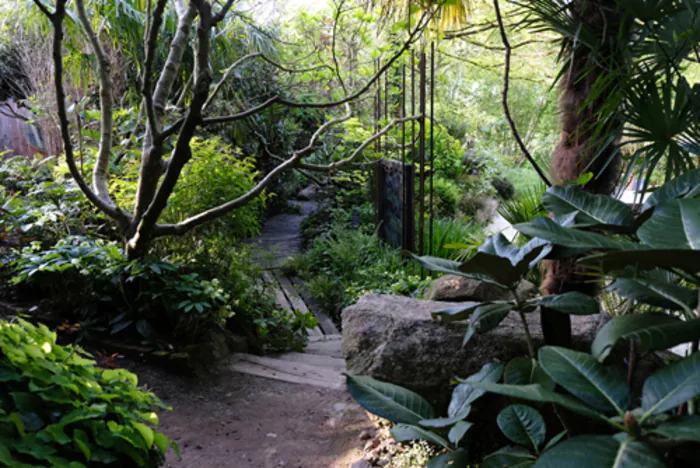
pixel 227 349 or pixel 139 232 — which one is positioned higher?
pixel 139 232

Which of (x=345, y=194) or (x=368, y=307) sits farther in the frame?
(x=345, y=194)

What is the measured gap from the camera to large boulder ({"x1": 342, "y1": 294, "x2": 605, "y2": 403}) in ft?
6.73

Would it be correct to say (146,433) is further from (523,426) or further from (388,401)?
(523,426)

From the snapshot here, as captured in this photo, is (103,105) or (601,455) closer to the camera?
(601,455)

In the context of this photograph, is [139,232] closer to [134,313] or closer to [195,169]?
[134,313]

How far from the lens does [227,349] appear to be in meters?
3.43

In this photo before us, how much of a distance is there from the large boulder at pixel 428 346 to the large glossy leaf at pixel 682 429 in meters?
1.31

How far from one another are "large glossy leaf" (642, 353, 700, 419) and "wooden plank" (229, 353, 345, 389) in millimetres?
2294

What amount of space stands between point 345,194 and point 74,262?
18.6 ft

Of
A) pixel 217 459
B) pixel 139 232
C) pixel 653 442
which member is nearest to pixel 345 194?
pixel 139 232

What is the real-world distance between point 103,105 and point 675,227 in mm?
3184

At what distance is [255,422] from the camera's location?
2.57 meters

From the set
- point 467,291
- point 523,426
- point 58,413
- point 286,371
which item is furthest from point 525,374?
point 467,291

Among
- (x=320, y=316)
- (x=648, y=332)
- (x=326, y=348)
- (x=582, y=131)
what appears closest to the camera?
(x=648, y=332)
